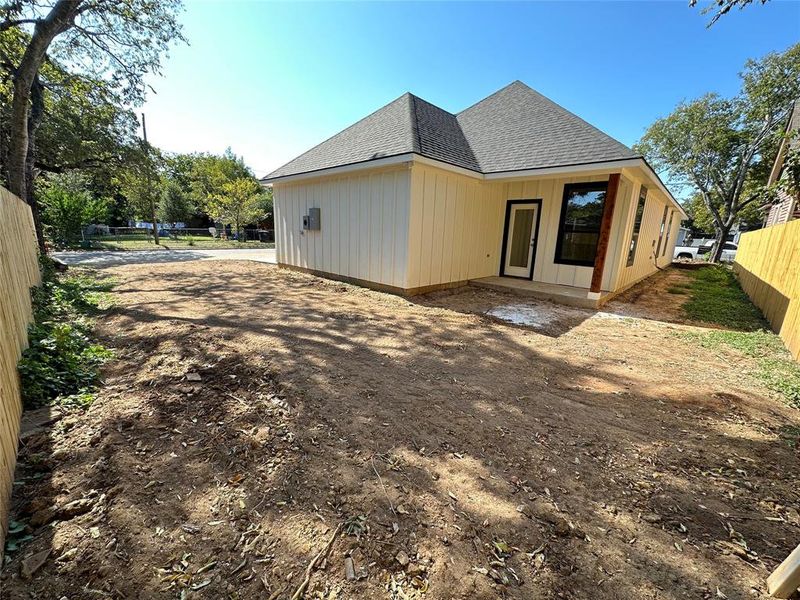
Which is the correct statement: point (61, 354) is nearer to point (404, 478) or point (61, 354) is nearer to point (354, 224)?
point (404, 478)

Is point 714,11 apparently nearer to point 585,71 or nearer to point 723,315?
point 723,315

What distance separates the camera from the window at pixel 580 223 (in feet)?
24.0

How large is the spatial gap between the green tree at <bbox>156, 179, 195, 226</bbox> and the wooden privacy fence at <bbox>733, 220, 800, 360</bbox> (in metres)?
37.3

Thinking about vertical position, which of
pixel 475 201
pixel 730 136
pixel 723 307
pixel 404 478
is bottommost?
pixel 404 478

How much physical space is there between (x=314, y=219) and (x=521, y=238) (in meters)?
5.43

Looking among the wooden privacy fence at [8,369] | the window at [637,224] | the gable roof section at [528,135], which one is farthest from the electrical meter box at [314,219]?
the window at [637,224]

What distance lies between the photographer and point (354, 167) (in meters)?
7.02

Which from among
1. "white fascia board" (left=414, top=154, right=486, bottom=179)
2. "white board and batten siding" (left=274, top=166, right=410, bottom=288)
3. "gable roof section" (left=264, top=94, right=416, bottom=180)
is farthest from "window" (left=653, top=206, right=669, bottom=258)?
"white board and batten siding" (left=274, top=166, right=410, bottom=288)

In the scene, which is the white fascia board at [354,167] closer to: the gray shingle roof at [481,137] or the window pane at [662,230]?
the gray shingle roof at [481,137]

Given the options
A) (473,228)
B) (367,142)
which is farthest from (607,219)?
(367,142)

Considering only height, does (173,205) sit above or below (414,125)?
below

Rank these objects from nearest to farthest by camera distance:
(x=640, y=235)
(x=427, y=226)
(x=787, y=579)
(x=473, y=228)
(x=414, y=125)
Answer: (x=787, y=579), (x=427, y=226), (x=414, y=125), (x=473, y=228), (x=640, y=235)

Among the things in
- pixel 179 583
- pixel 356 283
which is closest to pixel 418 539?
pixel 179 583

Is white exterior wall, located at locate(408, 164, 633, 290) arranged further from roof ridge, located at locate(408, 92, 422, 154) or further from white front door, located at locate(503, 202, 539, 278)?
roof ridge, located at locate(408, 92, 422, 154)
